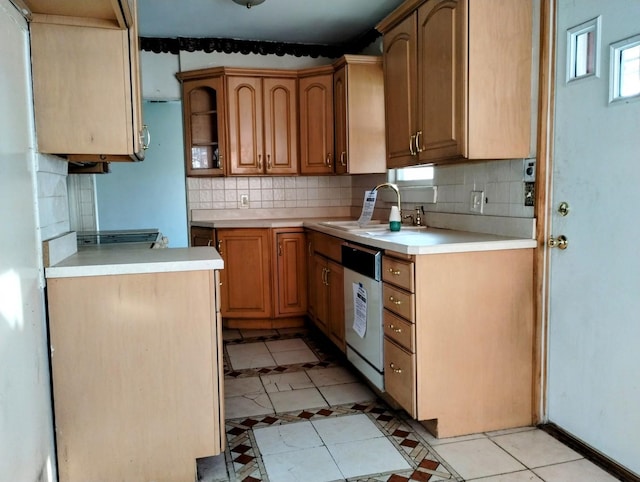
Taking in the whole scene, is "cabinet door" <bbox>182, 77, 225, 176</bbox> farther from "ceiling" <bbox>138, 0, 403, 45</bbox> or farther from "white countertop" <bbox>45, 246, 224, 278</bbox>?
"white countertop" <bbox>45, 246, 224, 278</bbox>

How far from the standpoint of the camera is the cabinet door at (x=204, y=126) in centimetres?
444

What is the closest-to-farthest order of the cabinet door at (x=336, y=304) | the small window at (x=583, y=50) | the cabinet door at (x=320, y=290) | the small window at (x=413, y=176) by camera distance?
the small window at (x=583, y=50), the cabinet door at (x=336, y=304), the small window at (x=413, y=176), the cabinet door at (x=320, y=290)

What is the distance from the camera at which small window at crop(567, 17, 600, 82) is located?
2072 mm

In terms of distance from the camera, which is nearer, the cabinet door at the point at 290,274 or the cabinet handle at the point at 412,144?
the cabinet handle at the point at 412,144

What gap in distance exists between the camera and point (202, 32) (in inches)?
173

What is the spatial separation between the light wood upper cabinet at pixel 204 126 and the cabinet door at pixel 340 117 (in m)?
0.96

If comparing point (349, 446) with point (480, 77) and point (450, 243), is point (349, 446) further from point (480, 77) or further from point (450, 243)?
point (480, 77)

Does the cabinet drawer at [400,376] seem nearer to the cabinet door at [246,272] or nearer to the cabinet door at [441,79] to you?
the cabinet door at [441,79]

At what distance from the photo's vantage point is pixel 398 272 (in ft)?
7.89

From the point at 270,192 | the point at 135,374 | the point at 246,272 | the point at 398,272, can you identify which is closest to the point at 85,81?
the point at 135,374

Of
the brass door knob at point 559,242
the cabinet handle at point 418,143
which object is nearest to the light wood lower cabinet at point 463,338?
the brass door knob at point 559,242

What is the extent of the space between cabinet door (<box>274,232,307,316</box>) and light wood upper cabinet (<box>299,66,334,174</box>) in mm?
689

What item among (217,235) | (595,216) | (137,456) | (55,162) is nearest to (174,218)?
(217,235)

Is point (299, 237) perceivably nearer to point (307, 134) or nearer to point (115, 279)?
point (307, 134)
